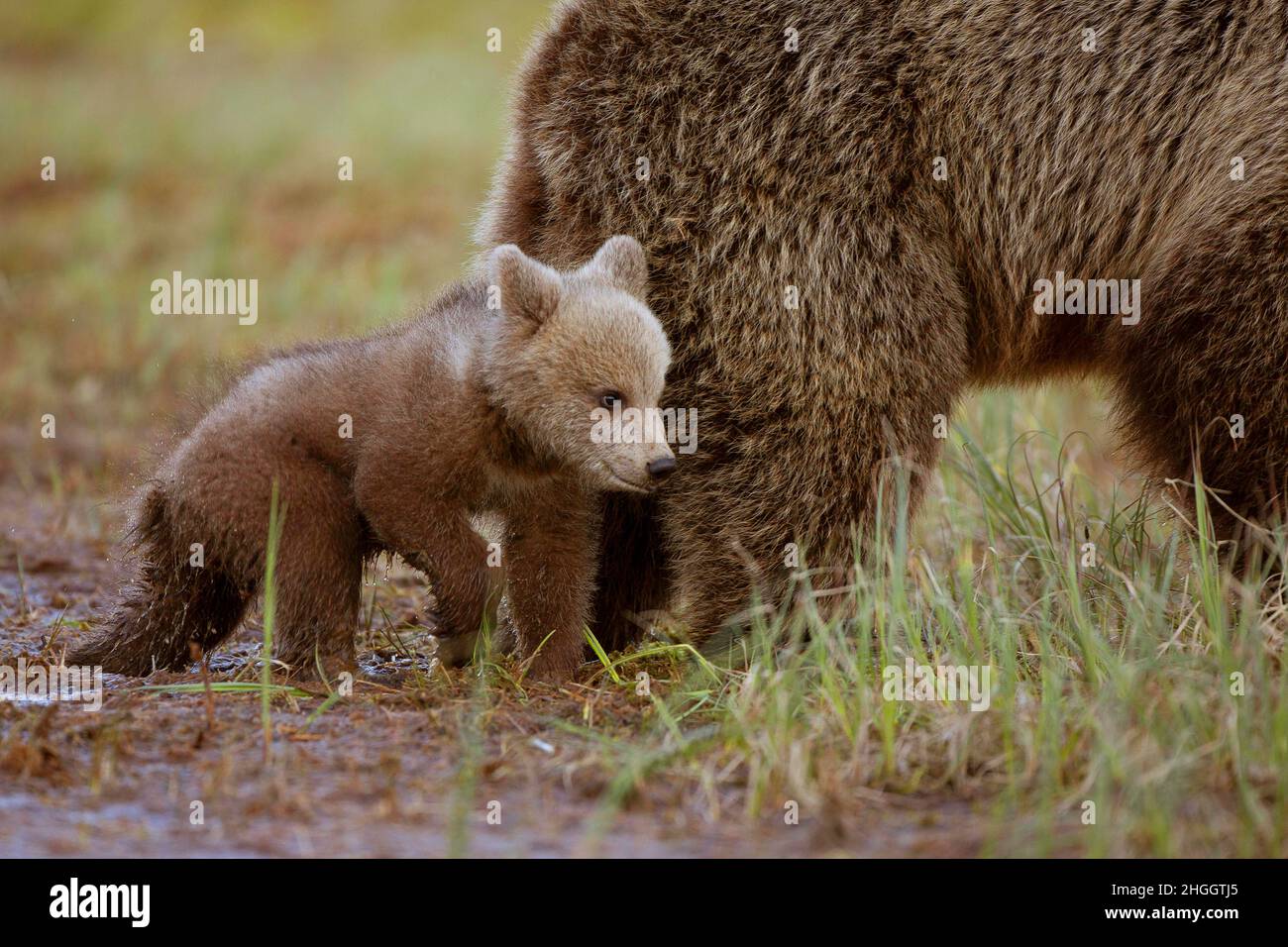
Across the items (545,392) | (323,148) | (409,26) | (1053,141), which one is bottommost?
(545,392)

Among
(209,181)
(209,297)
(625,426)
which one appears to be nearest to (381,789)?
(625,426)

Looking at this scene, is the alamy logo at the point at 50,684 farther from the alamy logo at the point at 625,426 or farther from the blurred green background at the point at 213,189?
the alamy logo at the point at 625,426

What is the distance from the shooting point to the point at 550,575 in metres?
4.71

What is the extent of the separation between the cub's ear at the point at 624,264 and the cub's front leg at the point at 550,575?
0.62 m

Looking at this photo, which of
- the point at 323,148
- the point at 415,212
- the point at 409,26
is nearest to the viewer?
the point at 415,212

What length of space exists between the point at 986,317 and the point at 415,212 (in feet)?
28.3

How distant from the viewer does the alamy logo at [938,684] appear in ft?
13.4

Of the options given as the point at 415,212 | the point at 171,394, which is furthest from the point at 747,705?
the point at 415,212

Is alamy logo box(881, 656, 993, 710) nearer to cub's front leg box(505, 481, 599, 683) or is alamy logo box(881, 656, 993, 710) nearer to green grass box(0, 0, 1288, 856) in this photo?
green grass box(0, 0, 1288, 856)

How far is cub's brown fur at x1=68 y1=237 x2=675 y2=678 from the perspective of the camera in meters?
4.41

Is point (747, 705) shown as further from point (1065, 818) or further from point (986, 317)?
point (986, 317)

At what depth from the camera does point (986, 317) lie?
205 inches
